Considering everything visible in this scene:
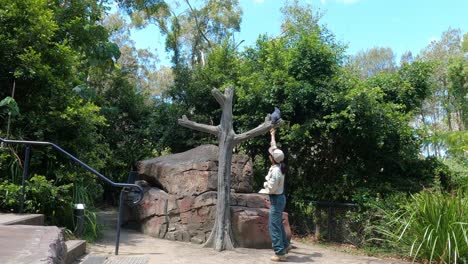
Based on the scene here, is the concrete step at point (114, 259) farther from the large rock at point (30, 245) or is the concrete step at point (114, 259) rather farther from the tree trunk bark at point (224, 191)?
the tree trunk bark at point (224, 191)

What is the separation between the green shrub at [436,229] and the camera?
6.78 metres

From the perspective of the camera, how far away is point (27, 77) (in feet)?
25.6

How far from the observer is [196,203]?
8.72 m

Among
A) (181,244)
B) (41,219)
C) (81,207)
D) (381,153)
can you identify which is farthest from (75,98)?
(381,153)

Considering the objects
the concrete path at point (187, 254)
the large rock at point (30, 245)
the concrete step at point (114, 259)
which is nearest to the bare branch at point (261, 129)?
the concrete path at point (187, 254)

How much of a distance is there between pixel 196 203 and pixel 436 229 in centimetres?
436

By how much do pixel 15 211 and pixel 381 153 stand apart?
27.5 ft

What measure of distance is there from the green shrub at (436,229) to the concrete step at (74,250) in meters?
5.07

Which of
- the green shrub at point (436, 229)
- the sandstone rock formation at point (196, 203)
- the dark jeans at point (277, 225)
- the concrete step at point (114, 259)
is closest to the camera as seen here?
the concrete step at point (114, 259)

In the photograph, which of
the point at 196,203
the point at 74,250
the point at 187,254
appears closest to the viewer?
the point at 74,250

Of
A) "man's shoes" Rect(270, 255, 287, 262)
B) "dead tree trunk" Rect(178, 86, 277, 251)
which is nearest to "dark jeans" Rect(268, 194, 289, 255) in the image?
"man's shoes" Rect(270, 255, 287, 262)

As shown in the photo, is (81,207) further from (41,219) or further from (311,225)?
(311,225)

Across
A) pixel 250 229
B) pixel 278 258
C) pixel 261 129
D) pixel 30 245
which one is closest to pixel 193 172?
pixel 250 229

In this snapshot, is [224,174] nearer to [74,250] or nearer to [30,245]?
[74,250]
